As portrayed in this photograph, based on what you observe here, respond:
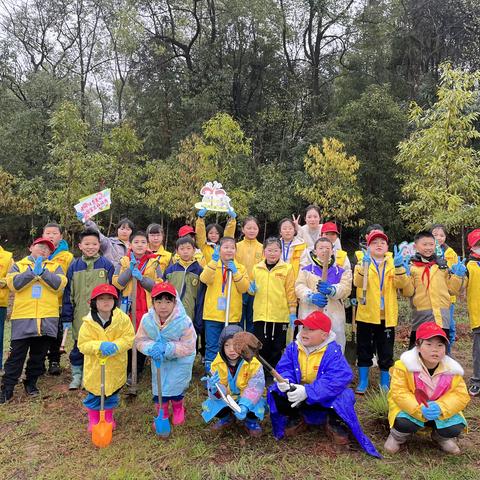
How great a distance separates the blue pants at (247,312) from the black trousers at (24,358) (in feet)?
7.97

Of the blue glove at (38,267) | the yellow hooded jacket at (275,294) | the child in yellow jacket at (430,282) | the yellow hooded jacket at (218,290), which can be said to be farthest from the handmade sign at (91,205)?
the child in yellow jacket at (430,282)

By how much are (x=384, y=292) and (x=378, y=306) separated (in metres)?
0.18

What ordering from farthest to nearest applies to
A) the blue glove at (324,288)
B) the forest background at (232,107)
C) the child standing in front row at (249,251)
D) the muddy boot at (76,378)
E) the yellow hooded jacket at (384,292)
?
the forest background at (232,107)
the child standing in front row at (249,251)
the muddy boot at (76,378)
the yellow hooded jacket at (384,292)
the blue glove at (324,288)

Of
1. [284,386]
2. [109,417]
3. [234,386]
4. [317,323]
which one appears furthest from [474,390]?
[109,417]

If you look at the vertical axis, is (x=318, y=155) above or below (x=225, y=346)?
above

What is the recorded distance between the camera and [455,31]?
68.3 ft

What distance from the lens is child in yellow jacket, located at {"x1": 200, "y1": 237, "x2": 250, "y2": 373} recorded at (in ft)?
16.9

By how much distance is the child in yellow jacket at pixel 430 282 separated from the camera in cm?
507

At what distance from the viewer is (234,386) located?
4.11 m

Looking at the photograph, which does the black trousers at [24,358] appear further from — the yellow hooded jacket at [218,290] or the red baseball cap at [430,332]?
the red baseball cap at [430,332]

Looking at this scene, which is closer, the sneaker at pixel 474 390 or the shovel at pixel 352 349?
the sneaker at pixel 474 390

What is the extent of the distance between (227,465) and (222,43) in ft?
78.7

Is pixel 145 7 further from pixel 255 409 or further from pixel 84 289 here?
pixel 255 409

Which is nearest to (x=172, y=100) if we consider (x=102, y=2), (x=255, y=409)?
(x=102, y=2)
